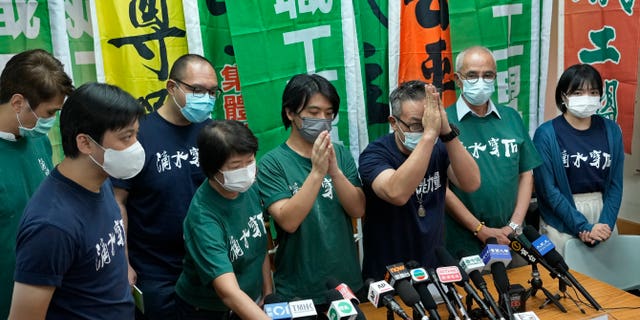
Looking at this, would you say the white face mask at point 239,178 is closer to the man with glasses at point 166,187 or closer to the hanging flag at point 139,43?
the man with glasses at point 166,187

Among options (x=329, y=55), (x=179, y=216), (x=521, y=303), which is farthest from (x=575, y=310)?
(x=329, y=55)

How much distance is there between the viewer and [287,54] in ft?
10.0

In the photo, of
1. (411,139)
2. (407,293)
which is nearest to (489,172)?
(411,139)

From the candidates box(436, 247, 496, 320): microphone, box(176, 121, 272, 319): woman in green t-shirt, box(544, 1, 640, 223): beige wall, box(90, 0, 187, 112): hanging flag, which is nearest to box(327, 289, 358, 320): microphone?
box(176, 121, 272, 319): woman in green t-shirt

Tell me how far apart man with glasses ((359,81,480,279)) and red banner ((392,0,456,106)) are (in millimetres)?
1157

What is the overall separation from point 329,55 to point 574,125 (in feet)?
4.91

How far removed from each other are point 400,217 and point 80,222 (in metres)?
1.28

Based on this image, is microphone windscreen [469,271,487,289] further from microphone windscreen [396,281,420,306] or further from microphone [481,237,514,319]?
microphone windscreen [396,281,420,306]

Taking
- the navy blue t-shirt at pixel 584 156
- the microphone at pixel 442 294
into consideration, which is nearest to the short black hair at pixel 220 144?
the microphone at pixel 442 294

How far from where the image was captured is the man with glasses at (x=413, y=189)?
2125 mm

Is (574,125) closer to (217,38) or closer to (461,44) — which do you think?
(461,44)

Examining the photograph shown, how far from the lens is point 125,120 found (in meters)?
1.51

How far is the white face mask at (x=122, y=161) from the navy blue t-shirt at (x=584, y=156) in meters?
2.40

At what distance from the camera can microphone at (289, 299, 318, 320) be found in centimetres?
151
